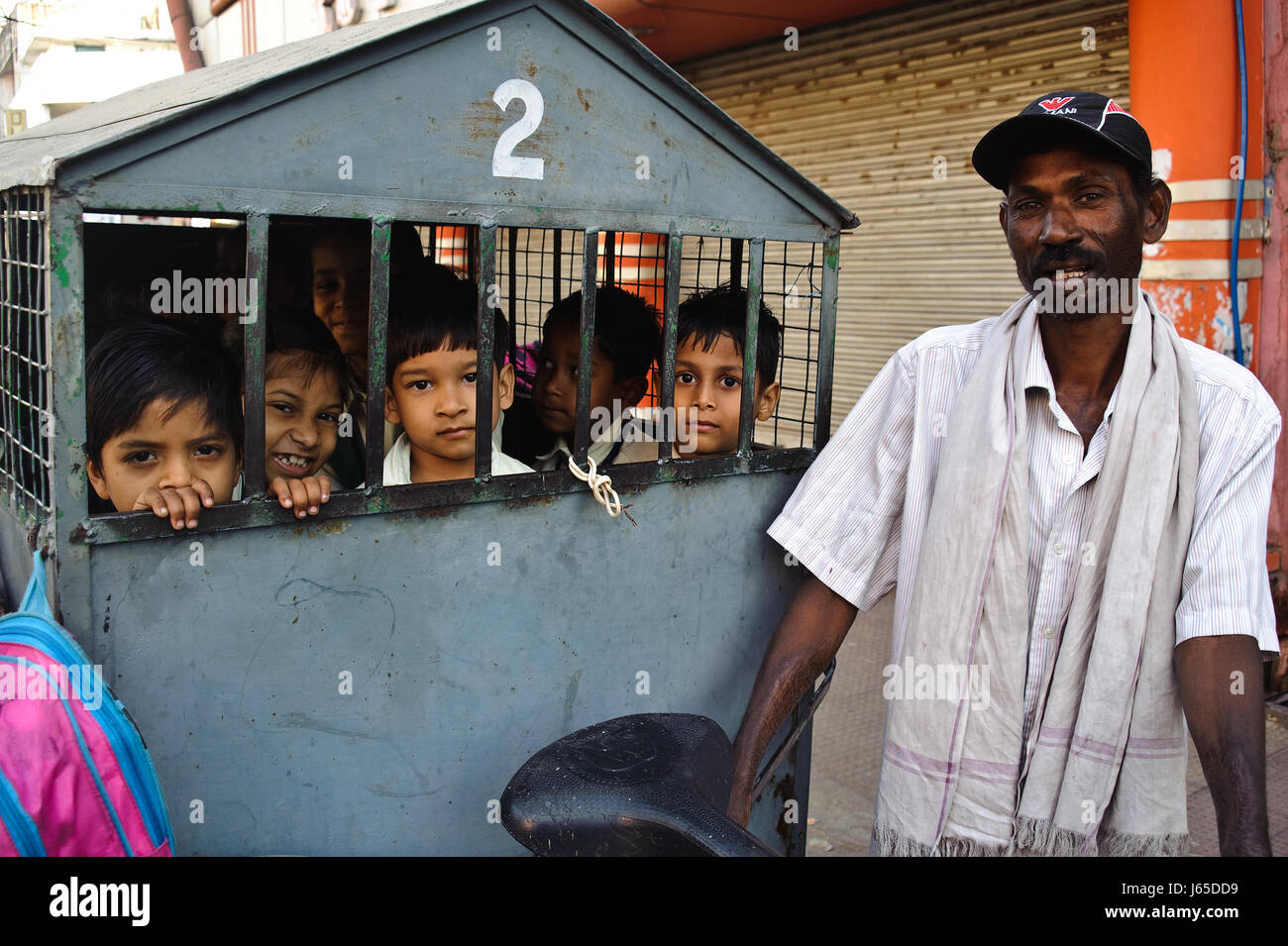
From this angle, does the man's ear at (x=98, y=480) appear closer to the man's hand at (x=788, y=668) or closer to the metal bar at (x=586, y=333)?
the metal bar at (x=586, y=333)

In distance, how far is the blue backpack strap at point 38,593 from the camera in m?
1.51

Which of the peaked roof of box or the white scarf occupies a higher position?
the peaked roof of box

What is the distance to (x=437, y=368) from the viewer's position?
2.19m

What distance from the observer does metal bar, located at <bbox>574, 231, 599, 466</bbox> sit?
190 cm

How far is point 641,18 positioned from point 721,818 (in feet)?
17.7

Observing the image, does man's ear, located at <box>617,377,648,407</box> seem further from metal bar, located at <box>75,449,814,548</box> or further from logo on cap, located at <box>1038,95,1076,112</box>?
logo on cap, located at <box>1038,95,1076,112</box>

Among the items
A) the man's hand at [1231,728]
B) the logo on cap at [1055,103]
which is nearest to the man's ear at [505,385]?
the logo on cap at [1055,103]

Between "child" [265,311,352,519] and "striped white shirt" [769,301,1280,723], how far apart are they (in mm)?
991

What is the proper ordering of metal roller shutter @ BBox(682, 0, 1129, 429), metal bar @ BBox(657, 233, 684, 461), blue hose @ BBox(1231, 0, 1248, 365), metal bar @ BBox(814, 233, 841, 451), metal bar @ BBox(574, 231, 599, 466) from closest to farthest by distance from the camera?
metal bar @ BBox(574, 231, 599, 466) < metal bar @ BBox(657, 233, 684, 461) < metal bar @ BBox(814, 233, 841, 451) < blue hose @ BBox(1231, 0, 1248, 365) < metal roller shutter @ BBox(682, 0, 1129, 429)

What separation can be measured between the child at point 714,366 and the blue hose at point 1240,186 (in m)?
2.19

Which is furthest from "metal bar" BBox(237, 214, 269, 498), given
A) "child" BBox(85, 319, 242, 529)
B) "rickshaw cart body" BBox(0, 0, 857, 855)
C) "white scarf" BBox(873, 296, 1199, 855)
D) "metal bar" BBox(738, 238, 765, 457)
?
"white scarf" BBox(873, 296, 1199, 855)

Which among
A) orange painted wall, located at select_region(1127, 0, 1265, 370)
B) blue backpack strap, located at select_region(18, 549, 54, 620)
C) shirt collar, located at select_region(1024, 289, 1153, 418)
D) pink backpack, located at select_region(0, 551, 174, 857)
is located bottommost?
pink backpack, located at select_region(0, 551, 174, 857)

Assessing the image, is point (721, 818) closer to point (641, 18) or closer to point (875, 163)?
point (875, 163)
